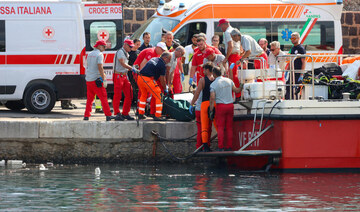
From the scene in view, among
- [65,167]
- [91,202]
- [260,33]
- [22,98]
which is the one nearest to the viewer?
[91,202]

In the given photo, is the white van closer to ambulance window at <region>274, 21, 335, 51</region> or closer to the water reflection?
ambulance window at <region>274, 21, 335, 51</region>

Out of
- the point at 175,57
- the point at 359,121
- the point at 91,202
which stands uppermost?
the point at 175,57

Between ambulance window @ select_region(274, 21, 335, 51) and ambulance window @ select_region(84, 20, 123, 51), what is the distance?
371cm

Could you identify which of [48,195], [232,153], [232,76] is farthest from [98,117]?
[48,195]

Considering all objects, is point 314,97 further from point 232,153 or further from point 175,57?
point 175,57

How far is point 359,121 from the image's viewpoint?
14703 mm

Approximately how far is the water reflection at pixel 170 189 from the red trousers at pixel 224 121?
0.57 meters

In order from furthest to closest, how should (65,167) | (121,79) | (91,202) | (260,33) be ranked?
(260,33) < (121,79) < (65,167) < (91,202)

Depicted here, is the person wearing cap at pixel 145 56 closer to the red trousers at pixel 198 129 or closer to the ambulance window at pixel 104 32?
the red trousers at pixel 198 129

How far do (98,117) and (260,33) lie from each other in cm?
536

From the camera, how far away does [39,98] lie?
1909 cm

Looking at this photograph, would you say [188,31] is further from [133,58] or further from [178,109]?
[178,109]

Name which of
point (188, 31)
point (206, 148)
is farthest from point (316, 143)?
point (188, 31)

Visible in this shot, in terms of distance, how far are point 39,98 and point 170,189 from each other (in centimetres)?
652
